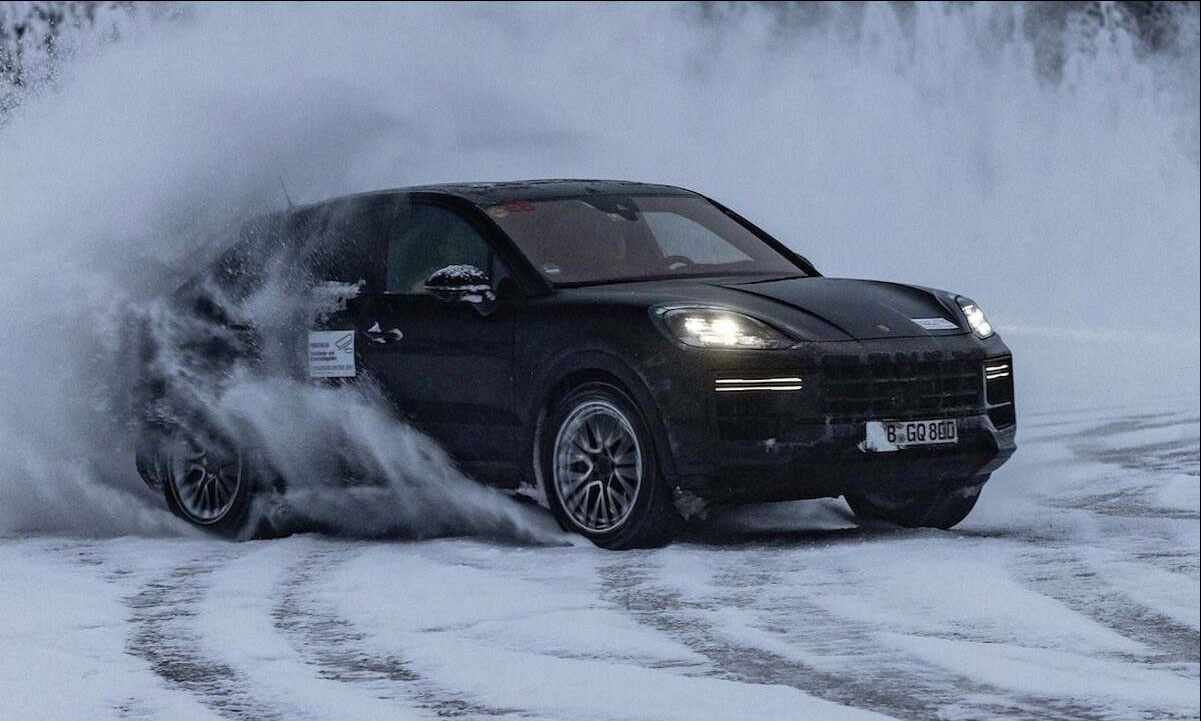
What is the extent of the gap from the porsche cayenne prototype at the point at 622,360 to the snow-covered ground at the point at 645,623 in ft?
0.98

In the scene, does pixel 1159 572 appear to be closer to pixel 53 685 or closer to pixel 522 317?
pixel 522 317

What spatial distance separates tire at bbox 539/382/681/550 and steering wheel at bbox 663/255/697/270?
3.56 ft

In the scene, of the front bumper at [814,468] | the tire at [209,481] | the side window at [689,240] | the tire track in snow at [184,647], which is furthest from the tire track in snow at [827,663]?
the tire at [209,481]

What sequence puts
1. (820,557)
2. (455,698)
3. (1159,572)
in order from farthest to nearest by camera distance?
(820,557), (1159,572), (455,698)

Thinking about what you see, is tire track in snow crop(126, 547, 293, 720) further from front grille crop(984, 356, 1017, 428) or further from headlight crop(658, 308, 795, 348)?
front grille crop(984, 356, 1017, 428)

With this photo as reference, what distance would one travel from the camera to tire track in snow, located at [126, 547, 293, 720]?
6.85 m

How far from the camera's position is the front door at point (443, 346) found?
10227 millimetres

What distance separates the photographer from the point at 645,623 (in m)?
8.02

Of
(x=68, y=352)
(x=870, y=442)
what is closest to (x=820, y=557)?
(x=870, y=442)

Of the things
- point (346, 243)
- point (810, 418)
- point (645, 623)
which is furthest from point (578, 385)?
point (645, 623)

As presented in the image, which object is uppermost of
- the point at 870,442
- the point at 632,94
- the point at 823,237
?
the point at 632,94

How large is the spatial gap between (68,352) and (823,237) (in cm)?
2469

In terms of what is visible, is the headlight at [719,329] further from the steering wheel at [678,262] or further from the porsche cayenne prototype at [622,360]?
the steering wheel at [678,262]

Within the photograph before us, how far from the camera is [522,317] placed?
10172mm
